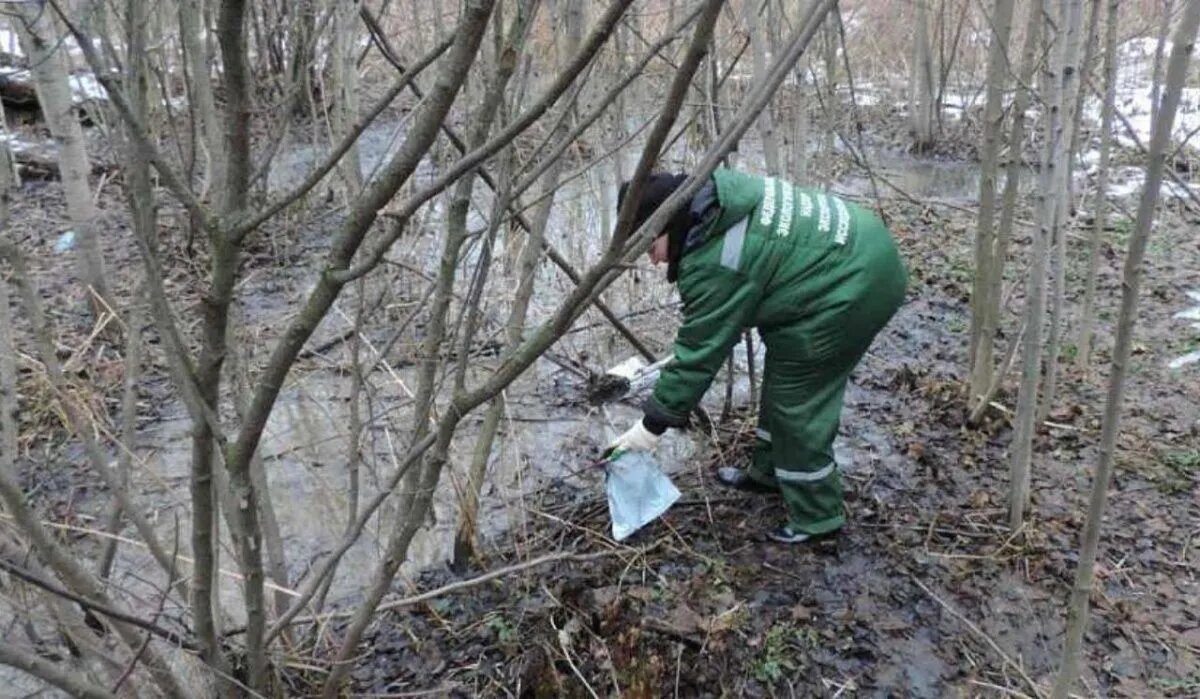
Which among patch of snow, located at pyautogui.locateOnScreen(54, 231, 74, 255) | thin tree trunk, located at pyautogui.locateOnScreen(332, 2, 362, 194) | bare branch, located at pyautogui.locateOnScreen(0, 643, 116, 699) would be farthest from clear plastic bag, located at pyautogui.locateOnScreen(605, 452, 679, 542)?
patch of snow, located at pyautogui.locateOnScreen(54, 231, 74, 255)

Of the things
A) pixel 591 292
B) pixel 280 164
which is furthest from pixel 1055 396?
pixel 280 164

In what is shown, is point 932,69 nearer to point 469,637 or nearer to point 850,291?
point 850,291

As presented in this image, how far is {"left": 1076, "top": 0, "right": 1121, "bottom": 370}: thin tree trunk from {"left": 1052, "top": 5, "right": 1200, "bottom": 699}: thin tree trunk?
2148 millimetres

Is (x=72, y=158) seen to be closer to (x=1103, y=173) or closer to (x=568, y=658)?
(x=568, y=658)

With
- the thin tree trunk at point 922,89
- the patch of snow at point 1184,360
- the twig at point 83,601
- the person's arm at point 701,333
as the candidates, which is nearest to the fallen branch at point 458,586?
the twig at point 83,601

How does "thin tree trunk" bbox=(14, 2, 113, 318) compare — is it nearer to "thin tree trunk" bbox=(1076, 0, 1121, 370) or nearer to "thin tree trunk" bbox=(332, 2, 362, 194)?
"thin tree trunk" bbox=(332, 2, 362, 194)

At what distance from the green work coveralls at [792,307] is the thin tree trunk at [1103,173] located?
1302 millimetres

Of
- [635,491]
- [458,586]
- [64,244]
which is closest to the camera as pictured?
[458,586]

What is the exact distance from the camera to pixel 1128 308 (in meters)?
1.66

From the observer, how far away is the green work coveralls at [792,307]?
9.51 ft

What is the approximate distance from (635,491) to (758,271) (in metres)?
0.94

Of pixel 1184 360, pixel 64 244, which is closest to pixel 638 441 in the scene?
pixel 1184 360

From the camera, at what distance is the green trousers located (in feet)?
9.98

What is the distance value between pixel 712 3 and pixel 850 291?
2075 millimetres
